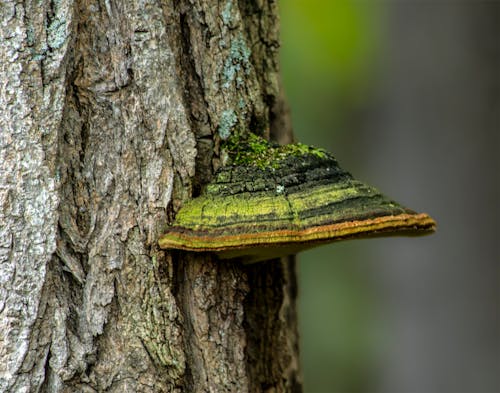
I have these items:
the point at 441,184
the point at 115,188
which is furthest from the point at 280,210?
the point at 441,184

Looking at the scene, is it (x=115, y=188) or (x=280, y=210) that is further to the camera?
(x=115, y=188)

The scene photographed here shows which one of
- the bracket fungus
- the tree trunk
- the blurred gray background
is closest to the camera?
the bracket fungus

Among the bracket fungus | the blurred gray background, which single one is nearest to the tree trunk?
the bracket fungus

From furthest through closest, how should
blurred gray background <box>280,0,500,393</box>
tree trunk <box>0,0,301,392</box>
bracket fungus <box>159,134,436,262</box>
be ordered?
blurred gray background <box>280,0,500,393</box> → tree trunk <box>0,0,301,392</box> → bracket fungus <box>159,134,436,262</box>

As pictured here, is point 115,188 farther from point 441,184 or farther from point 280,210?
point 441,184

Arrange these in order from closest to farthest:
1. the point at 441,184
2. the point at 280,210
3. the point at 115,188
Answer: the point at 280,210
the point at 115,188
the point at 441,184

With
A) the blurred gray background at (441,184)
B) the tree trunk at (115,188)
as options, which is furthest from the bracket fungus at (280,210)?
the blurred gray background at (441,184)

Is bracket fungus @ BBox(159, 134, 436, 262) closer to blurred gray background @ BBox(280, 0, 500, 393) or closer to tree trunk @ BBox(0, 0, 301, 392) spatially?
tree trunk @ BBox(0, 0, 301, 392)
